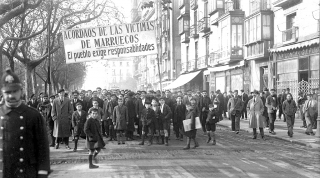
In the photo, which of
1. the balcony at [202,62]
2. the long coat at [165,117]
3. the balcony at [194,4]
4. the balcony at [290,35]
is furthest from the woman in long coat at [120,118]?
the balcony at [194,4]

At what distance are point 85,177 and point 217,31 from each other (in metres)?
27.4

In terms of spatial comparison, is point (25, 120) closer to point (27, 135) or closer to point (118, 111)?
point (27, 135)

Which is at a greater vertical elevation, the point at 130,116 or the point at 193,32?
the point at 193,32

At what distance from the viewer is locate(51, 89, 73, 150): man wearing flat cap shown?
1134cm

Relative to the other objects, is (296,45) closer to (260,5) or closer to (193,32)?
(260,5)

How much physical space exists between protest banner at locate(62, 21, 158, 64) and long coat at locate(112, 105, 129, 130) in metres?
2.36

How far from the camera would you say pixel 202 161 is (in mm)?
8766

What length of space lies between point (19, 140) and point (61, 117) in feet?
26.4

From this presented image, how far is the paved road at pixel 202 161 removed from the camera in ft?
24.3

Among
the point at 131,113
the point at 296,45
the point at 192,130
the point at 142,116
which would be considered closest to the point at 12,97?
the point at 192,130

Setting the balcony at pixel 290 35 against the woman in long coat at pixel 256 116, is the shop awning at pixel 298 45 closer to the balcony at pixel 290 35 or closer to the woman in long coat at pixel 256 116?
the balcony at pixel 290 35

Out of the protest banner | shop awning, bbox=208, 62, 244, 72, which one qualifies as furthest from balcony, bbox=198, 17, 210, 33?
the protest banner

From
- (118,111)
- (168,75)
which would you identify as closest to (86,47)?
(118,111)

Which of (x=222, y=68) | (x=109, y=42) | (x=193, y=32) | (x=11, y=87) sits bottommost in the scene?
(x=11, y=87)
